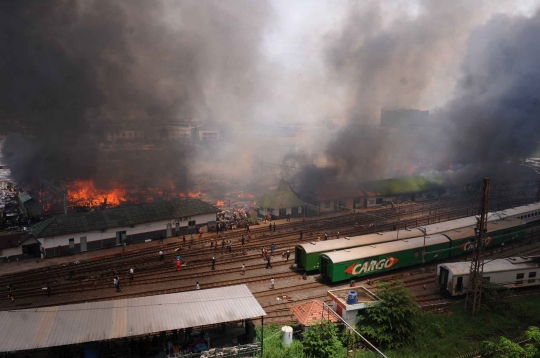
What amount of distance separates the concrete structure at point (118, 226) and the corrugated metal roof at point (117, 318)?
12.8 meters

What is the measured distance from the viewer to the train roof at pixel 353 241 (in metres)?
22.9

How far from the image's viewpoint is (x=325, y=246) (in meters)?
23.1

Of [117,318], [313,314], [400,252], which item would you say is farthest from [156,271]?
[400,252]

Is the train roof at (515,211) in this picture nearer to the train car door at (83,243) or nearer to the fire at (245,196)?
the fire at (245,196)

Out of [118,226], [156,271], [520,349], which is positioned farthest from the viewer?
[118,226]

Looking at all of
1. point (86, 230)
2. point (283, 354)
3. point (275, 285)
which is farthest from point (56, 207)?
point (283, 354)

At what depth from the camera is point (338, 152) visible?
43719 mm

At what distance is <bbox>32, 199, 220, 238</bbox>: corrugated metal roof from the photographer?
82.9ft

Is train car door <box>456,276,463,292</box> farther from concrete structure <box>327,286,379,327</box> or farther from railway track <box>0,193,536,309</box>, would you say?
railway track <box>0,193,536,309</box>

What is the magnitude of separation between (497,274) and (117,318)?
17309 mm

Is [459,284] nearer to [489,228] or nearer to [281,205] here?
[489,228]

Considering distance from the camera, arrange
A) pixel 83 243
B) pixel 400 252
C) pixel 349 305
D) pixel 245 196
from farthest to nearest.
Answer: pixel 245 196 → pixel 83 243 → pixel 400 252 → pixel 349 305

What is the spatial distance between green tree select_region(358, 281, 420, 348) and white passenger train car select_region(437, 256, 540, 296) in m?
5.62

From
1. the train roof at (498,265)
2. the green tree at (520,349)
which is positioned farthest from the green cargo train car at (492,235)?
the green tree at (520,349)
